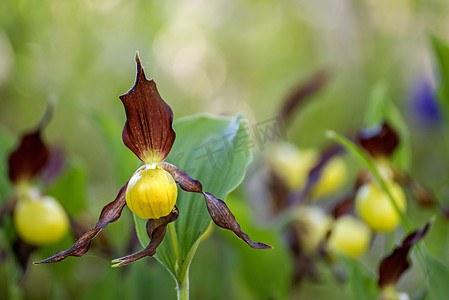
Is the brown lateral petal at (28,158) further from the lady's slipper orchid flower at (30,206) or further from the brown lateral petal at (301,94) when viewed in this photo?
the brown lateral petal at (301,94)

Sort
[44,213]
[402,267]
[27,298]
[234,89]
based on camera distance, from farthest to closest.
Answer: [234,89]
[27,298]
[44,213]
[402,267]

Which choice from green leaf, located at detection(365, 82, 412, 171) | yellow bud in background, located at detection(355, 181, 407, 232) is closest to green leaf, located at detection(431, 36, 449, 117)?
green leaf, located at detection(365, 82, 412, 171)

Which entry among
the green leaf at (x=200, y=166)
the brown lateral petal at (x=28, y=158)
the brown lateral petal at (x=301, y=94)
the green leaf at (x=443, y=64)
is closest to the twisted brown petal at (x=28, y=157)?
the brown lateral petal at (x=28, y=158)

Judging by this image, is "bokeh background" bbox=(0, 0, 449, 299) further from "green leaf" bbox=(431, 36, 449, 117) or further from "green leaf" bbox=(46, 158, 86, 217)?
"green leaf" bbox=(431, 36, 449, 117)

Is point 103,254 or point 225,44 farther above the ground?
point 225,44

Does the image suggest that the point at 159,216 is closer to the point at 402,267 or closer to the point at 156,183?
the point at 156,183

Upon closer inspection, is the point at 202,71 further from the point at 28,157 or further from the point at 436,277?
the point at 436,277

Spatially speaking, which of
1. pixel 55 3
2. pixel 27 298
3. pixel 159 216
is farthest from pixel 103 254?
pixel 55 3
